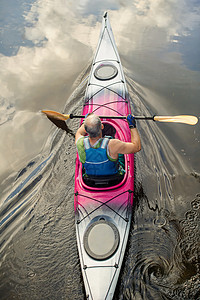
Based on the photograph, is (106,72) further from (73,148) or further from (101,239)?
(101,239)

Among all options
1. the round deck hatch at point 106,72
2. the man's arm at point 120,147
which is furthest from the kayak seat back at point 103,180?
the round deck hatch at point 106,72

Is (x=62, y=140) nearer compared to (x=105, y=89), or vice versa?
(x=105, y=89)

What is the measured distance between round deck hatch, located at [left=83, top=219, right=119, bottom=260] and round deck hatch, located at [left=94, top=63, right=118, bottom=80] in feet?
9.66

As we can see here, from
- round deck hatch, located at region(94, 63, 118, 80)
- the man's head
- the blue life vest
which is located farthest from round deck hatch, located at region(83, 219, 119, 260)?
round deck hatch, located at region(94, 63, 118, 80)

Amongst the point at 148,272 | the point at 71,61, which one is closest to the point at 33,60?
the point at 71,61

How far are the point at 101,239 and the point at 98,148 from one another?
3.53 ft

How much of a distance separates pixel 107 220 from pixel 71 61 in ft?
16.3

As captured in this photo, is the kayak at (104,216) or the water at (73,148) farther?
the water at (73,148)

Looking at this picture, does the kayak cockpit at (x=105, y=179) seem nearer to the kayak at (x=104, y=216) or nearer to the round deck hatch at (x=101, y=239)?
the kayak at (x=104, y=216)

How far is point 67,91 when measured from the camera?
5465mm

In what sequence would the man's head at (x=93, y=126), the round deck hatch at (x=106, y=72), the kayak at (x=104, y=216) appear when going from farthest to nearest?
the round deck hatch at (x=106, y=72)
the kayak at (x=104, y=216)
the man's head at (x=93, y=126)

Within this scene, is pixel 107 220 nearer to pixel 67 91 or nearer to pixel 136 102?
pixel 136 102

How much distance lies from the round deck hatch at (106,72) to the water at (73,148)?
84cm

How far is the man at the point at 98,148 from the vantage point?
2.25m
